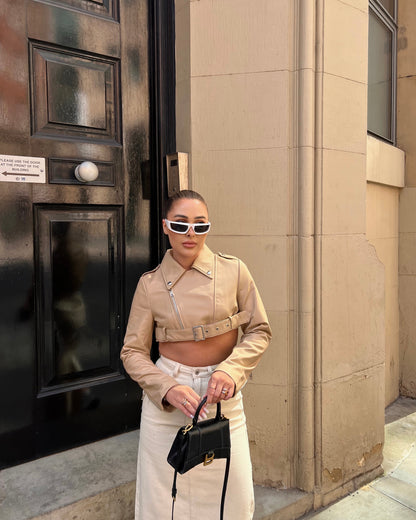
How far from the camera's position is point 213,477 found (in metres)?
1.97

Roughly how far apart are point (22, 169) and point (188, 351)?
1469mm

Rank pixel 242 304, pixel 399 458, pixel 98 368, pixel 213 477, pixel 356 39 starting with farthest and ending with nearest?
pixel 399 458 → pixel 356 39 → pixel 98 368 → pixel 242 304 → pixel 213 477

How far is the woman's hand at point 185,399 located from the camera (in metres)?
1.77

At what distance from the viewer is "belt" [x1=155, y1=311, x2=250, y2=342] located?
1958 millimetres

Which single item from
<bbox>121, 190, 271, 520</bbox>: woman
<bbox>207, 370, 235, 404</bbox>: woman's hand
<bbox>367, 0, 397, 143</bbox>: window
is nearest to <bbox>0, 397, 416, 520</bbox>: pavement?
<bbox>121, 190, 271, 520</bbox>: woman

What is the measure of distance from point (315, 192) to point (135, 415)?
1.87 m

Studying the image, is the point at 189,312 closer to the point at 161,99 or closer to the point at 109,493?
the point at 109,493

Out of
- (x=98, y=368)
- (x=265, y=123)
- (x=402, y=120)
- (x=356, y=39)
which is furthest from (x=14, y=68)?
(x=402, y=120)

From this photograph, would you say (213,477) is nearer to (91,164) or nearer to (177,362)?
(177,362)

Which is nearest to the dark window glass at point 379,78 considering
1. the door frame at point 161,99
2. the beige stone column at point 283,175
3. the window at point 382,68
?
the window at point 382,68

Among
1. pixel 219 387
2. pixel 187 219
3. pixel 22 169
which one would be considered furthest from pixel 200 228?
pixel 22 169

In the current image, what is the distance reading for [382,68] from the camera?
469 cm

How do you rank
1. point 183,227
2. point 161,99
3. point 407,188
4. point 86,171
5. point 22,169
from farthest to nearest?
point 407,188 → point 161,99 → point 86,171 → point 22,169 → point 183,227

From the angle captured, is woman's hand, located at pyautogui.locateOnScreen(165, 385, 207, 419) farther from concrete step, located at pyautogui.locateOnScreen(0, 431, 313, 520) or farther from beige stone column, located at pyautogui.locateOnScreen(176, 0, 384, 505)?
beige stone column, located at pyautogui.locateOnScreen(176, 0, 384, 505)
